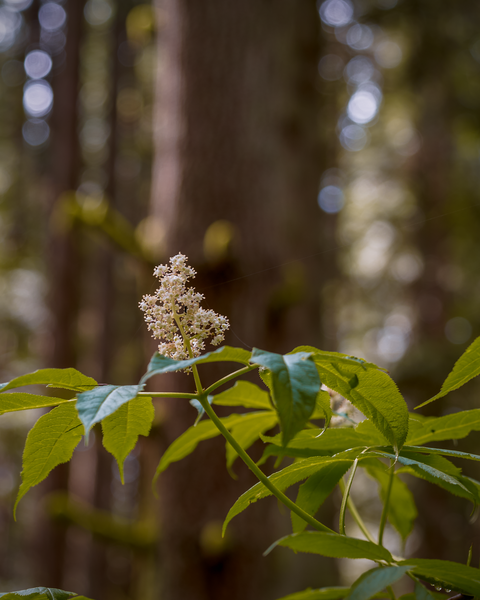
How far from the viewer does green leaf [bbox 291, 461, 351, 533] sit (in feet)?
2.55

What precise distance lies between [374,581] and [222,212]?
2.46 meters

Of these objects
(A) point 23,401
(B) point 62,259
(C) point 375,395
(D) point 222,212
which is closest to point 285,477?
(C) point 375,395

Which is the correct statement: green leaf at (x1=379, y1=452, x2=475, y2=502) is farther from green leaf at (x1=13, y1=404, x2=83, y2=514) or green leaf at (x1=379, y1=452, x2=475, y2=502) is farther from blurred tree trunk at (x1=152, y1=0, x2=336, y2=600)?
blurred tree trunk at (x1=152, y1=0, x2=336, y2=600)

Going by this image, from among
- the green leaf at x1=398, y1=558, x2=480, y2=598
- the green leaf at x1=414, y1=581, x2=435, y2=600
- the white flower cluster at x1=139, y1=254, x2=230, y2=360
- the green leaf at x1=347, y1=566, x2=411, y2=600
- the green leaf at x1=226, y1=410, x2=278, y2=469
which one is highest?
the white flower cluster at x1=139, y1=254, x2=230, y2=360

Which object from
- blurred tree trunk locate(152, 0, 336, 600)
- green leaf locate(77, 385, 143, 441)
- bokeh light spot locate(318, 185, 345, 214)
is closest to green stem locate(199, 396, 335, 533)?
green leaf locate(77, 385, 143, 441)

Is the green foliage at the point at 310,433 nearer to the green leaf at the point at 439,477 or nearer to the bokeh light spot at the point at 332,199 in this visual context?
the green leaf at the point at 439,477

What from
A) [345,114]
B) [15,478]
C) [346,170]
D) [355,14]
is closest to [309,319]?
[355,14]

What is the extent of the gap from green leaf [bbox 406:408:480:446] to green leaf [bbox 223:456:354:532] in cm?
17

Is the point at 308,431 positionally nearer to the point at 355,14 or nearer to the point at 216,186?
Answer: the point at 216,186

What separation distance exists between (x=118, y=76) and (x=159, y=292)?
11.3 metres

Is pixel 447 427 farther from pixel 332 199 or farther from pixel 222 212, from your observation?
pixel 332 199

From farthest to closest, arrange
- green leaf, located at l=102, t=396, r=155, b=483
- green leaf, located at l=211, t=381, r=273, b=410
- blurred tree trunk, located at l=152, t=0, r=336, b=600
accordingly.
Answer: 1. blurred tree trunk, located at l=152, t=0, r=336, b=600
2. green leaf, located at l=211, t=381, r=273, b=410
3. green leaf, located at l=102, t=396, r=155, b=483

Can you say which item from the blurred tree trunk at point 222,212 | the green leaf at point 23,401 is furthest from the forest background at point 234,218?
the green leaf at point 23,401

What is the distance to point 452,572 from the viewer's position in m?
Result: 0.61
